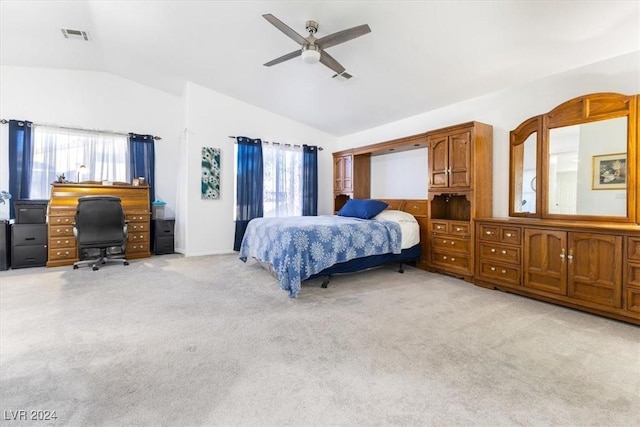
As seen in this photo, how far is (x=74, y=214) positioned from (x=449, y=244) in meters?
5.71

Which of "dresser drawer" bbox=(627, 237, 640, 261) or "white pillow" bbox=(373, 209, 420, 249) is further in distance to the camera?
"white pillow" bbox=(373, 209, 420, 249)

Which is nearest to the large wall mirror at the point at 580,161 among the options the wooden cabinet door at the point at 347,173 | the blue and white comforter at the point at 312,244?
the blue and white comforter at the point at 312,244

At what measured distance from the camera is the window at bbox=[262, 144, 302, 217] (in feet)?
20.3

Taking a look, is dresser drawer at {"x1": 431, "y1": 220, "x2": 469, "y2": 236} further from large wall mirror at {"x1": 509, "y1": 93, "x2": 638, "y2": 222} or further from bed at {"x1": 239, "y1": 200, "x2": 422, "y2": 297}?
large wall mirror at {"x1": 509, "y1": 93, "x2": 638, "y2": 222}

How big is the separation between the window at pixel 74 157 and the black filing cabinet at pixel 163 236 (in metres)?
1.05

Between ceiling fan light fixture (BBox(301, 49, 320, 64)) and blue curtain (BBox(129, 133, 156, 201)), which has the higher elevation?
ceiling fan light fixture (BBox(301, 49, 320, 64))

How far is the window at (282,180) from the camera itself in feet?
20.3

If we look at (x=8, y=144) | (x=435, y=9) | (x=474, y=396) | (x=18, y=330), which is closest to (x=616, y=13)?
(x=435, y=9)

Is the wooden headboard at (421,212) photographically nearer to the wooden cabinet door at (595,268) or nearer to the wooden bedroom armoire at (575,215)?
the wooden bedroom armoire at (575,215)

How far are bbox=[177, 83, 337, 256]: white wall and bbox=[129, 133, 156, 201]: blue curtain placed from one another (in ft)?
2.01

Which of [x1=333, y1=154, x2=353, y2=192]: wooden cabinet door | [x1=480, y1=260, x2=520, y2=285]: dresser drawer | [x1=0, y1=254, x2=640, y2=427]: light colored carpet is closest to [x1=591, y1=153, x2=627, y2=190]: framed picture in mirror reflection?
[x1=480, y1=260, x2=520, y2=285]: dresser drawer


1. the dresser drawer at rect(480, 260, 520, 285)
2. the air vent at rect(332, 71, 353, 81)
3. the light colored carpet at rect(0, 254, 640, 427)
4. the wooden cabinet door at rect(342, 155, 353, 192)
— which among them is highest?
the air vent at rect(332, 71, 353, 81)

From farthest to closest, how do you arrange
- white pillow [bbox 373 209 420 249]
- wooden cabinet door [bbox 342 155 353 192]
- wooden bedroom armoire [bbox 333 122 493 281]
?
wooden cabinet door [bbox 342 155 353 192] → white pillow [bbox 373 209 420 249] → wooden bedroom armoire [bbox 333 122 493 281]

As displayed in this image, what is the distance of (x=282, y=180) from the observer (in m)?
6.32
